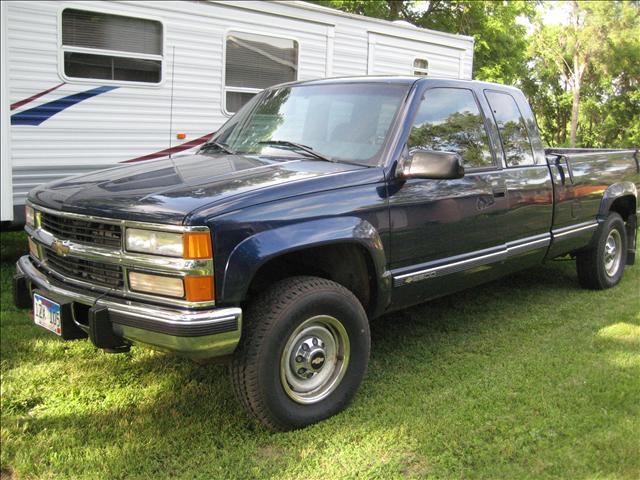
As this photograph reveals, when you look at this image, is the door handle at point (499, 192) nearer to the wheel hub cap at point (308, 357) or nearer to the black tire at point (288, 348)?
the black tire at point (288, 348)

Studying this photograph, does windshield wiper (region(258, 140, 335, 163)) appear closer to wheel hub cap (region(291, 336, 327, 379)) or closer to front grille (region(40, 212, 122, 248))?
wheel hub cap (region(291, 336, 327, 379))

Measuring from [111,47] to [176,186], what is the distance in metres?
3.94

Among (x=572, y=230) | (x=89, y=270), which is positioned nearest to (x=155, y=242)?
(x=89, y=270)

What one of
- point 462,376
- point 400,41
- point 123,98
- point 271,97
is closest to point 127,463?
point 462,376

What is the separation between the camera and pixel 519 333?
15.5 ft

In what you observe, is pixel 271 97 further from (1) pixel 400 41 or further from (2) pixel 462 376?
(1) pixel 400 41

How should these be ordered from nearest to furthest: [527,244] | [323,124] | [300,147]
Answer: [300,147], [323,124], [527,244]

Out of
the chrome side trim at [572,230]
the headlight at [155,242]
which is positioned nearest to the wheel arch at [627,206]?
the chrome side trim at [572,230]

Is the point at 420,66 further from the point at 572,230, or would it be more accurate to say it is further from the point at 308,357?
the point at 308,357

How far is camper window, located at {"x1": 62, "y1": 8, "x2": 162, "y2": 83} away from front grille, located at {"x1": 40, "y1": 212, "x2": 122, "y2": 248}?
3344mm

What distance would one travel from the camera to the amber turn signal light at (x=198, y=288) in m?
2.83

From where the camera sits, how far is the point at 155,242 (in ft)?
9.49

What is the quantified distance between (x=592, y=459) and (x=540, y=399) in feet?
1.98

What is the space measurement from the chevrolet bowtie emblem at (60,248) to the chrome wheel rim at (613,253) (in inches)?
195
